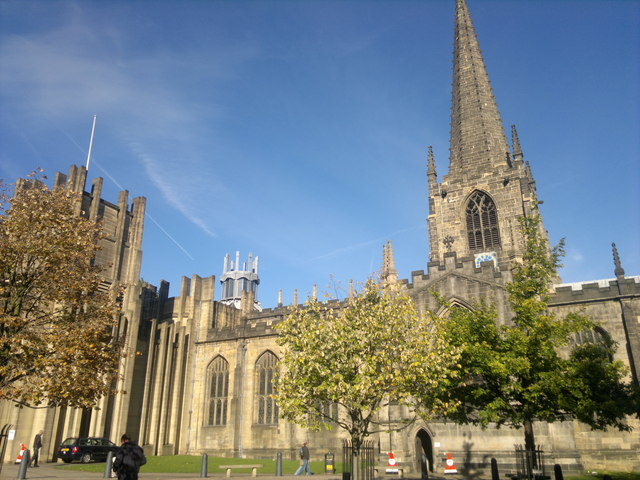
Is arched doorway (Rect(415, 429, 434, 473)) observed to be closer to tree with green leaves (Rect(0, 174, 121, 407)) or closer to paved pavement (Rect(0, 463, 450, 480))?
paved pavement (Rect(0, 463, 450, 480))

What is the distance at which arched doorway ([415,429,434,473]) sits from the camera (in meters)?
28.2

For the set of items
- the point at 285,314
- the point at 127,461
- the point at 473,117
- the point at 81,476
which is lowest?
the point at 81,476

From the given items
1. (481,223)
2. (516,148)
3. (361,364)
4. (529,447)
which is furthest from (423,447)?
(516,148)

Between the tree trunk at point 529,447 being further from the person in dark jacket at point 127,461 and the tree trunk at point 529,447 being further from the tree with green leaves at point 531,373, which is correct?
the person in dark jacket at point 127,461

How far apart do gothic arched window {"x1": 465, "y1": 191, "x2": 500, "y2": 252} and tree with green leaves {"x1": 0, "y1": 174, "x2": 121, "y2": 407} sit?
31755mm

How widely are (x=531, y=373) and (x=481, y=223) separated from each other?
83.6ft

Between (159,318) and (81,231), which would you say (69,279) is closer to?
(81,231)

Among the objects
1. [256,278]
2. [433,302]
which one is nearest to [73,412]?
[433,302]

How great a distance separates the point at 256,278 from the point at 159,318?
97229mm

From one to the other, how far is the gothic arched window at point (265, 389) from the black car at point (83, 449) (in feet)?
35.8

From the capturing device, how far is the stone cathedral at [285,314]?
1092 inches

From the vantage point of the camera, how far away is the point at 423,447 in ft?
98.1

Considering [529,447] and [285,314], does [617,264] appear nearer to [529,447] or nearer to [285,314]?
[529,447]

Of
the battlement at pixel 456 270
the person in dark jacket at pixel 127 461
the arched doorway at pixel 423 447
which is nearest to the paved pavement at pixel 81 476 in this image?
the arched doorway at pixel 423 447
